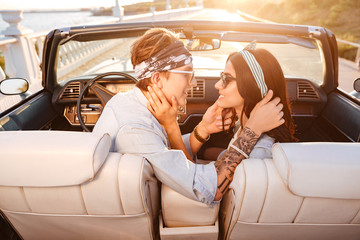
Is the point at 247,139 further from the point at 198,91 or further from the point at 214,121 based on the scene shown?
the point at 198,91

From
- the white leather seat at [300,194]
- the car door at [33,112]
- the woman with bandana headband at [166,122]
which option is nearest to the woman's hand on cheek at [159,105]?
the woman with bandana headband at [166,122]

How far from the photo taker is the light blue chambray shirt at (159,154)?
1.32 meters

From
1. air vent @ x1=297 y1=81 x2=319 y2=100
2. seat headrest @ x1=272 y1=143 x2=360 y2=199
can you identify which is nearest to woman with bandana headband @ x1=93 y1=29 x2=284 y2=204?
seat headrest @ x1=272 y1=143 x2=360 y2=199

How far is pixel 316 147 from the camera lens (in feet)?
3.92

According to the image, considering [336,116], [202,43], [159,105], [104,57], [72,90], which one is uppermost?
[202,43]

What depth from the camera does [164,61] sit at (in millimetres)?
1569

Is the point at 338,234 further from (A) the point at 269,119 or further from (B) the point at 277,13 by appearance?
(B) the point at 277,13

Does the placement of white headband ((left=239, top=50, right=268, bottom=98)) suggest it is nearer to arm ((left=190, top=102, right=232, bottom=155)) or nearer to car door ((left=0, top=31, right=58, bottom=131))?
arm ((left=190, top=102, right=232, bottom=155))

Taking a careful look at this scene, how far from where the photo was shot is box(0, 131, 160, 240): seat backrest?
1.15 metres

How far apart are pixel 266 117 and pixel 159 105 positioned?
27.1 inches

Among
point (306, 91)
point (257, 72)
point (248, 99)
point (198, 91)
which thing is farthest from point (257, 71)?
point (306, 91)

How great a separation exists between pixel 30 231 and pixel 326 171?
1677 millimetres

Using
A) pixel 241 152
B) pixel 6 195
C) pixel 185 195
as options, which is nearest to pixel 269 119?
pixel 241 152

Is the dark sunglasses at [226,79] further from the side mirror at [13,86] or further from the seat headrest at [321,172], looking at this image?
the side mirror at [13,86]
